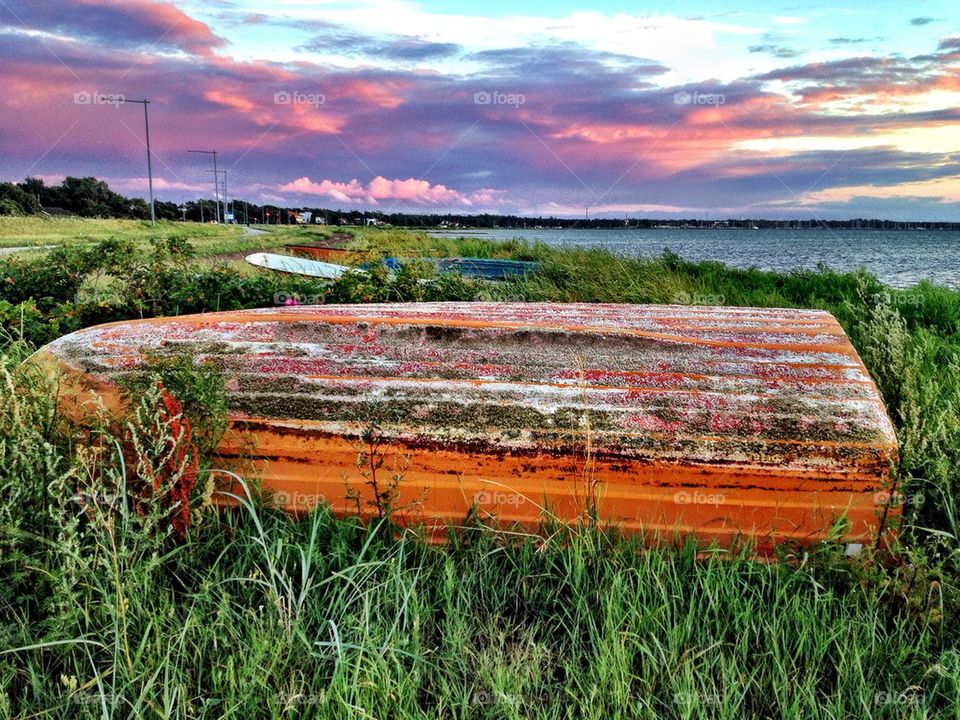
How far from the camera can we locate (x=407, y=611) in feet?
7.27

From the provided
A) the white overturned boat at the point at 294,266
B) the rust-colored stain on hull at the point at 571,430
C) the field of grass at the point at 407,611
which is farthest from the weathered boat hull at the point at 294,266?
the field of grass at the point at 407,611

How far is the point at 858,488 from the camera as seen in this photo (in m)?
2.55

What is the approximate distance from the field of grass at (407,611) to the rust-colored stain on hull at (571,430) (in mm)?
135

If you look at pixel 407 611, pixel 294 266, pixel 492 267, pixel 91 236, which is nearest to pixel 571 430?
pixel 407 611

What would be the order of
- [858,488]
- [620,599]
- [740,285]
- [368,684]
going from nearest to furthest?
[368,684] < [620,599] < [858,488] < [740,285]

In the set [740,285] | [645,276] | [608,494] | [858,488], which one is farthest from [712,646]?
[740,285]

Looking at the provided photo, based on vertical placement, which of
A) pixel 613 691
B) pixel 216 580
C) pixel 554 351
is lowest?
pixel 613 691

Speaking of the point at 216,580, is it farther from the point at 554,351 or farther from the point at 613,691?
the point at 554,351

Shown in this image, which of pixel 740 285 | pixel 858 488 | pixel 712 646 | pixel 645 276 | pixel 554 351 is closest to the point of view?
pixel 712 646

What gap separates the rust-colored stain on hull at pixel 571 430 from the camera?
2555mm

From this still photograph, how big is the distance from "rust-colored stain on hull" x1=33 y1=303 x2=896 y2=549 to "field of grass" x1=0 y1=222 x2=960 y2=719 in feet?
0.44

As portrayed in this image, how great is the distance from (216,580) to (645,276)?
25.5ft

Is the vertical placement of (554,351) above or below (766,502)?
above

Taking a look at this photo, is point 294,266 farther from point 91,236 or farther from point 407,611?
point 91,236
